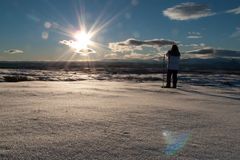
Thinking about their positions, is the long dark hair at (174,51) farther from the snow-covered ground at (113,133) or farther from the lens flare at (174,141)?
the lens flare at (174,141)

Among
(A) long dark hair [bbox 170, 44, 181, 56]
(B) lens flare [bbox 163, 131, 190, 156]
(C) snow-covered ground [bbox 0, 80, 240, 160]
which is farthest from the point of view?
(A) long dark hair [bbox 170, 44, 181, 56]

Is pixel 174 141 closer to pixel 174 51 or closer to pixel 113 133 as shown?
pixel 113 133

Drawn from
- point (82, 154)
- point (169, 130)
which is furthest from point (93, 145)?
point (169, 130)

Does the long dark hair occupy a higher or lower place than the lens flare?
higher

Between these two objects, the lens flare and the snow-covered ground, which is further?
the lens flare

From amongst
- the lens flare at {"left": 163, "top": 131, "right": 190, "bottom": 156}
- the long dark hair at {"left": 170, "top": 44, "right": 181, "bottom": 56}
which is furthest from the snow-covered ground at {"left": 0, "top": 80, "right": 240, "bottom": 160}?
the long dark hair at {"left": 170, "top": 44, "right": 181, "bottom": 56}

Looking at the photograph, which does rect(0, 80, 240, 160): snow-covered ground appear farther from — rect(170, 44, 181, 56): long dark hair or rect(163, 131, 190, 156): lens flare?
rect(170, 44, 181, 56): long dark hair

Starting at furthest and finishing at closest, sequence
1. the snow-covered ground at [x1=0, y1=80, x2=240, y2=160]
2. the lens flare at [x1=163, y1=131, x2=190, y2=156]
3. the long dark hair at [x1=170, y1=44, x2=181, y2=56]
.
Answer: the long dark hair at [x1=170, y1=44, x2=181, y2=56] < the lens flare at [x1=163, y1=131, x2=190, y2=156] < the snow-covered ground at [x1=0, y1=80, x2=240, y2=160]

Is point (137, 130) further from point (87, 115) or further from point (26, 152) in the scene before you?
point (26, 152)

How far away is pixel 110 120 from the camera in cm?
388

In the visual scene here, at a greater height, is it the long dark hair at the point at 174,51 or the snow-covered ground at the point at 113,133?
the long dark hair at the point at 174,51

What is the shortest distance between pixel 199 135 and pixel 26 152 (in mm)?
1796

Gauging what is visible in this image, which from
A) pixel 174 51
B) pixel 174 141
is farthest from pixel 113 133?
pixel 174 51

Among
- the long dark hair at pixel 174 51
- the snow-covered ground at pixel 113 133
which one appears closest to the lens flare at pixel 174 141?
the snow-covered ground at pixel 113 133
